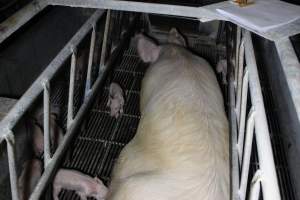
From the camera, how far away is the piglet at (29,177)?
6.36ft

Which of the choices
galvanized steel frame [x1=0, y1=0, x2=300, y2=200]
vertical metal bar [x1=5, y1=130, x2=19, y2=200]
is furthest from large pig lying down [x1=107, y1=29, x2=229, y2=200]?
vertical metal bar [x1=5, y1=130, x2=19, y2=200]

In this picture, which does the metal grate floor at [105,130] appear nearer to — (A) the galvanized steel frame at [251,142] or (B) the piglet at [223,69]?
(B) the piglet at [223,69]

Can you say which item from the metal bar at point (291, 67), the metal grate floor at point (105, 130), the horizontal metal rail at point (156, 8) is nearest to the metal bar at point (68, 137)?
the metal grate floor at point (105, 130)

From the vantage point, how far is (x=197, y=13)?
2105 mm

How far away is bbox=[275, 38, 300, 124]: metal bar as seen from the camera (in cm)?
132

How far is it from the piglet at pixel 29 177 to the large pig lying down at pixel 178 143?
0.40m

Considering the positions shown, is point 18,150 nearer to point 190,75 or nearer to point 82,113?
point 82,113

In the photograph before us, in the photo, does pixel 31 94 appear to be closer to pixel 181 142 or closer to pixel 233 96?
pixel 181 142

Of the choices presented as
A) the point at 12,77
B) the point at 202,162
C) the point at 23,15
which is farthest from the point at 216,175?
the point at 12,77

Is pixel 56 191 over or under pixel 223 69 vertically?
under

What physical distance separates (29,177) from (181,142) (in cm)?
81

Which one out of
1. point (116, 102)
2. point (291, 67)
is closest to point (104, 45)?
point (116, 102)

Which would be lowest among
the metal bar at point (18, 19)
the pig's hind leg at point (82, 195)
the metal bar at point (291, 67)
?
the pig's hind leg at point (82, 195)

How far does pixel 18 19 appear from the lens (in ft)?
6.20
